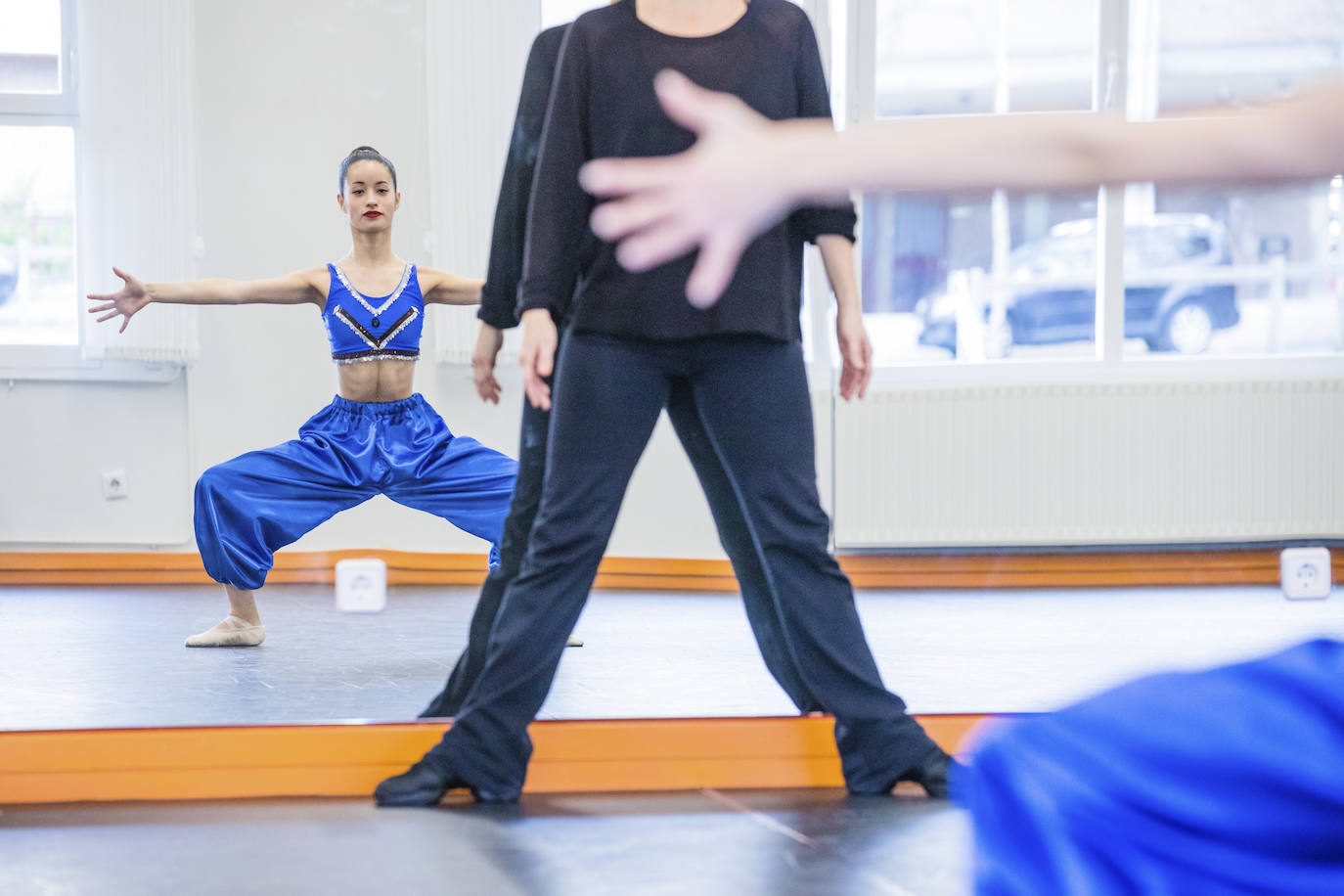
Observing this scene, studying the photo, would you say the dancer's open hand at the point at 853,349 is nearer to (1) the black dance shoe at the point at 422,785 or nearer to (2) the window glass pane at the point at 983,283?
(2) the window glass pane at the point at 983,283

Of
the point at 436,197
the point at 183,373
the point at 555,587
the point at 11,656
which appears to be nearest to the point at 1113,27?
the point at 436,197

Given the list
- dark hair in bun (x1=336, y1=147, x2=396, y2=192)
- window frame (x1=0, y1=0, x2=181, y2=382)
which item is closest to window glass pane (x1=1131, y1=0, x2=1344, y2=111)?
dark hair in bun (x1=336, y1=147, x2=396, y2=192)

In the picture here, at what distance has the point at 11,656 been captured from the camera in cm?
214

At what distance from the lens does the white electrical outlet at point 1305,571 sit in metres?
2.49

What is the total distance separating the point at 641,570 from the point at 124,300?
0.96 metres

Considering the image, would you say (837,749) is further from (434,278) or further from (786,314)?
(434,278)

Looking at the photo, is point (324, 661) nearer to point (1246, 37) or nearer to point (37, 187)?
point (37, 187)

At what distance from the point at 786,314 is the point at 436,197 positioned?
63cm

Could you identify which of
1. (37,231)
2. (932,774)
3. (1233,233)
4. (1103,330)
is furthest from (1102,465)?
(37,231)

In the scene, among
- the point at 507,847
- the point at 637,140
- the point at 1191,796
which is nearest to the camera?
the point at 1191,796

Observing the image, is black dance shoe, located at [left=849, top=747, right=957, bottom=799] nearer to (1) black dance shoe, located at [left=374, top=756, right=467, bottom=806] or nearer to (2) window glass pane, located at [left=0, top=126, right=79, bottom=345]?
(1) black dance shoe, located at [left=374, top=756, right=467, bottom=806]

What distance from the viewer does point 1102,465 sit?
2.44 m

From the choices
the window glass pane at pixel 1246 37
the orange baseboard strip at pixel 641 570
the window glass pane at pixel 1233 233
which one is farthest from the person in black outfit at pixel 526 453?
the window glass pane at pixel 1246 37

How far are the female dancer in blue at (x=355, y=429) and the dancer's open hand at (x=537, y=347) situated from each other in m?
0.23
